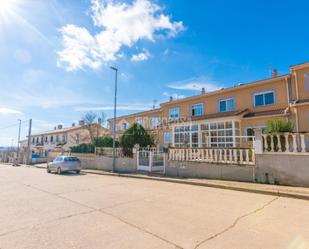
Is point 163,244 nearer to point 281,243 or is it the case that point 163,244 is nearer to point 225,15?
point 281,243

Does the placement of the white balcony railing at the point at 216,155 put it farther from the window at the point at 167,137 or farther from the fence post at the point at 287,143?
the window at the point at 167,137

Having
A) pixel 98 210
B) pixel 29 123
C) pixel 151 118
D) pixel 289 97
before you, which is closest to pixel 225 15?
pixel 289 97

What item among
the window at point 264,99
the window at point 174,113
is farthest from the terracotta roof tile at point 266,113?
the window at point 174,113

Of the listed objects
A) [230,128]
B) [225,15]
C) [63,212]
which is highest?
[225,15]

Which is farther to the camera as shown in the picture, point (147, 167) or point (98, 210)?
point (147, 167)

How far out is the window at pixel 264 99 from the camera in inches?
659

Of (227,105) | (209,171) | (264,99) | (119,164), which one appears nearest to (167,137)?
(227,105)

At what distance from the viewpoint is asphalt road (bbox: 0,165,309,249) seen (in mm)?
3812

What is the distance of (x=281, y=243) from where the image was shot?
3.75m

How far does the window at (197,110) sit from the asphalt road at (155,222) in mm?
14498

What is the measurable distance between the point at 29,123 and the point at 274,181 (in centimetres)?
3577

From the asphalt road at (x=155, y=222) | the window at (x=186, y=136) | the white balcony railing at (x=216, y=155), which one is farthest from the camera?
the window at (x=186, y=136)

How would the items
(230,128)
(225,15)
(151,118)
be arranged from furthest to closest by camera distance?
1. (151,118)
2. (230,128)
3. (225,15)

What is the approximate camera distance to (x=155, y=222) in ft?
15.9
